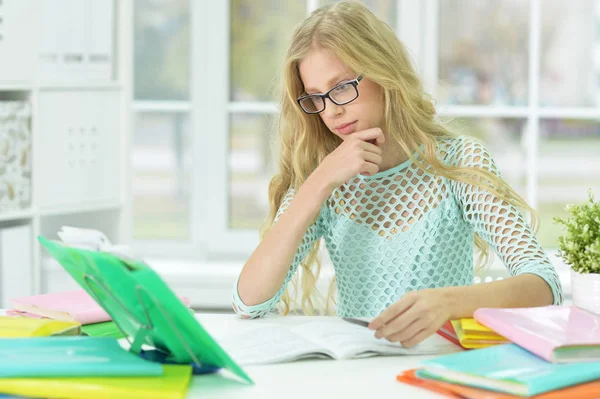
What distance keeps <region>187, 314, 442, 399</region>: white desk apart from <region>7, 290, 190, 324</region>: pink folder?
295 millimetres

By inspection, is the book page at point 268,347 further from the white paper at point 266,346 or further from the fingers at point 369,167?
the fingers at point 369,167

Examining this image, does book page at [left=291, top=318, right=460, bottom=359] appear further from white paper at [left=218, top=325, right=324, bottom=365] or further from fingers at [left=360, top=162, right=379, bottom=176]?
fingers at [left=360, top=162, right=379, bottom=176]

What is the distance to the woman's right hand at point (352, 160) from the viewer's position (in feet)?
5.88

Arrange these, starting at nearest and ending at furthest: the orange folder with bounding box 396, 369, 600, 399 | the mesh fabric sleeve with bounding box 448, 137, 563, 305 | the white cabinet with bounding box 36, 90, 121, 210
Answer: the orange folder with bounding box 396, 369, 600, 399 → the mesh fabric sleeve with bounding box 448, 137, 563, 305 → the white cabinet with bounding box 36, 90, 121, 210

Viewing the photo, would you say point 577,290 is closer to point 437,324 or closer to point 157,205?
point 437,324

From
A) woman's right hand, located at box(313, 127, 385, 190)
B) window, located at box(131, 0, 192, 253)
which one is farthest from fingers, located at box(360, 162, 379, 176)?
window, located at box(131, 0, 192, 253)

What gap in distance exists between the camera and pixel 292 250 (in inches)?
69.7

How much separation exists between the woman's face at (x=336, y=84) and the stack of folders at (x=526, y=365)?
657 mm

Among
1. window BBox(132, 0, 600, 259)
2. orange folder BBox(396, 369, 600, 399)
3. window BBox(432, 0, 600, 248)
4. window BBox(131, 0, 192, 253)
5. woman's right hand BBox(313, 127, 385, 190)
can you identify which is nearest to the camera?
orange folder BBox(396, 369, 600, 399)

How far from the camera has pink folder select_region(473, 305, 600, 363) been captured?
122cm

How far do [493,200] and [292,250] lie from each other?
1.42 ft

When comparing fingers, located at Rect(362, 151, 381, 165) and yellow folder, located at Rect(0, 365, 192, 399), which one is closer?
yellow folder, located at Rect(0, 365, 192, 399)

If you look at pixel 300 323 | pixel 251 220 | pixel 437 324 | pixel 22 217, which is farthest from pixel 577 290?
pixel 251 220

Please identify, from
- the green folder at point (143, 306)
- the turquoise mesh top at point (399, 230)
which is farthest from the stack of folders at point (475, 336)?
the turquoise mesh top at point (399, 230)
